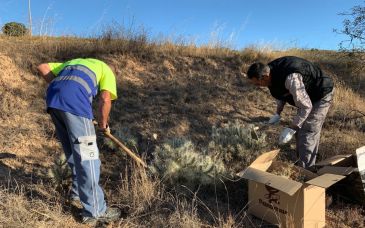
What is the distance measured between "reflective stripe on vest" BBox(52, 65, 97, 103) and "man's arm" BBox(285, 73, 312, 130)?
2.05m

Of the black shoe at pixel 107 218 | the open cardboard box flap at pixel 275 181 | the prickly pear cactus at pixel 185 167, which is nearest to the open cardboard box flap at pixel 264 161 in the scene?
the open cardboard box flap at pixel 275 181

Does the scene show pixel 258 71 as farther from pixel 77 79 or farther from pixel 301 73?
pixel 77 79

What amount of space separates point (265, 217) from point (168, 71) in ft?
15.3

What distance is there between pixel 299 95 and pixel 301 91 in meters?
0.07

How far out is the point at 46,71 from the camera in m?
3.92

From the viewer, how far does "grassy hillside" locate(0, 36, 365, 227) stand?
13.3ft

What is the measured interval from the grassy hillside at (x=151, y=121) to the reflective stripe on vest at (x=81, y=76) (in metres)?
1.01

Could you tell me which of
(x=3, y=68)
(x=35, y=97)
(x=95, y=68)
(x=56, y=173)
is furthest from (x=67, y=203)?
(x=3, y=68)

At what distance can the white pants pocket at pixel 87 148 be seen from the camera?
3.65m

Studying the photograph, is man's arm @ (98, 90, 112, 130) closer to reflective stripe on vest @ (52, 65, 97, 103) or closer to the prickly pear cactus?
reflective stripe on vest @ (52, 65, 97, 103)

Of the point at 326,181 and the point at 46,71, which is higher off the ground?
the point at 46,71

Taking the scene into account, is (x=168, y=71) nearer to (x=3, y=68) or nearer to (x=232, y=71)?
(x=232, y=71)

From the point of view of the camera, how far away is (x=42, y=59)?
7.73 meters

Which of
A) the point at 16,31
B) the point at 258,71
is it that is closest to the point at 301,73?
the point at 258,71
